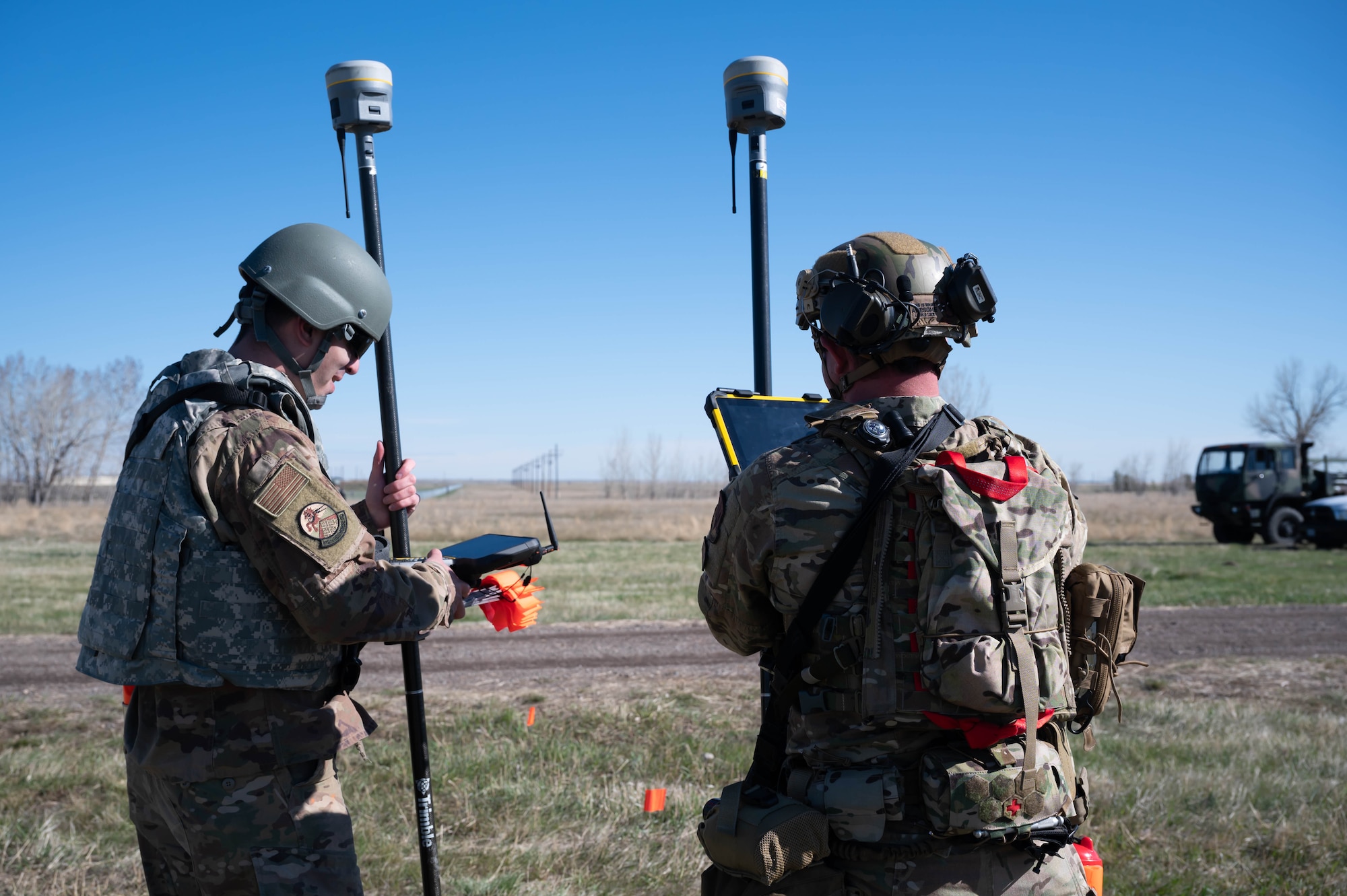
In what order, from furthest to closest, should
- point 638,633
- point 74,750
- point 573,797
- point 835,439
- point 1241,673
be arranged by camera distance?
1. point 638,633
2. point 1241,673
3. point 74,750
4. point 573,797
5. point 835,439

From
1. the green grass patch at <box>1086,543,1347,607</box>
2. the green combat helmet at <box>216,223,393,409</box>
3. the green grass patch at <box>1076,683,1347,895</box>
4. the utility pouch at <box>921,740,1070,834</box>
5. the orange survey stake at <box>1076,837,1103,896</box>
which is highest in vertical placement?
the green combat helmet at <box>216,223,393,409</box>

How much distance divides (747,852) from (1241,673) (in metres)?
9.08

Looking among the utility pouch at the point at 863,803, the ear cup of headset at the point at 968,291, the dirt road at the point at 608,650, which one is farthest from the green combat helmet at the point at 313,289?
the dirt road at the point at 608,650

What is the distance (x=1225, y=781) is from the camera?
5.73m

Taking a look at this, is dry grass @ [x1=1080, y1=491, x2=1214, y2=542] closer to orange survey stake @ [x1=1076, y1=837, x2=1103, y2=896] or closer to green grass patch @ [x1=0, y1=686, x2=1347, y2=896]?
green grass patch @ [x1=0, y1=686, x2=1347, y2=896]

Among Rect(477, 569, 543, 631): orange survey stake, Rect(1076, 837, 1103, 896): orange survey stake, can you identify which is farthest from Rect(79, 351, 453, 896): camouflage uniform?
Rect(1076, 837, 1103, 896): orange survey stake

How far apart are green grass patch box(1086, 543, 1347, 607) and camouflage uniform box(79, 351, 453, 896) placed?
47.3 feet

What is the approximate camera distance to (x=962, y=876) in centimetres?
231

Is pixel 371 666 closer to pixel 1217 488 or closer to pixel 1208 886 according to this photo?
pixel 1208 886

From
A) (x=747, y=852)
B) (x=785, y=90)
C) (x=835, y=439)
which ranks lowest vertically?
(x=747, y=852)

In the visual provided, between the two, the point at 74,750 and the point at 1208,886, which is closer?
the point at 1208,886

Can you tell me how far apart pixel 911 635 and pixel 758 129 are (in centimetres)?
237

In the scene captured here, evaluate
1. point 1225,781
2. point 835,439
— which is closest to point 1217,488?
point 1225,781

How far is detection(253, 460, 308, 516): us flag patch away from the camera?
2.48 meters
